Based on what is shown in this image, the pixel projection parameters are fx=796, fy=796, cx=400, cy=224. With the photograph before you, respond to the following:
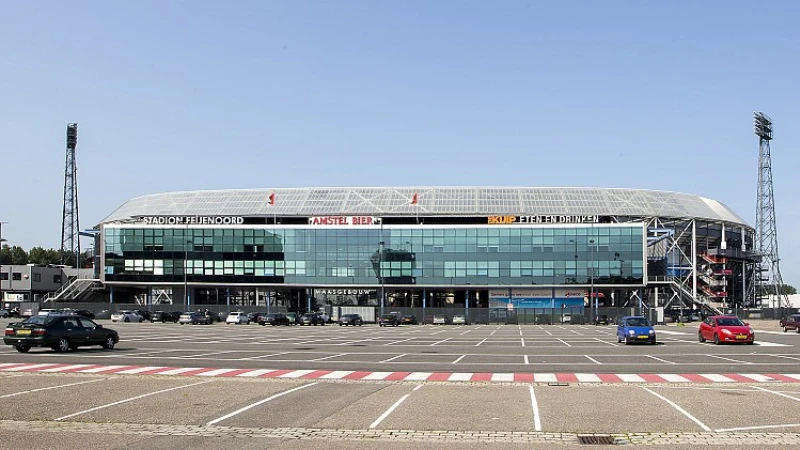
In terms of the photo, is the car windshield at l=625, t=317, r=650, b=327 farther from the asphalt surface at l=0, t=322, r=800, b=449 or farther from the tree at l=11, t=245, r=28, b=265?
the tree at l=11, t=245, r=28, b=265

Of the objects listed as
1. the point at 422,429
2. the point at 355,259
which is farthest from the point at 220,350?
the point at 355,259

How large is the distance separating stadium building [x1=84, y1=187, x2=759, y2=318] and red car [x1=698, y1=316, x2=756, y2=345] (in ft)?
206

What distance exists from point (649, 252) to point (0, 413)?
115554 millimetres

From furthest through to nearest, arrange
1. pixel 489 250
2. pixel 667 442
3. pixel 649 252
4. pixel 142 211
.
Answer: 1. pixel 142 211
2. pixel 649 252
3. pixel 489 250
4. pixel 667 442

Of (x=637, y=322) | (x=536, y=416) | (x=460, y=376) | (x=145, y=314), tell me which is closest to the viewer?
(x=536, y=416)

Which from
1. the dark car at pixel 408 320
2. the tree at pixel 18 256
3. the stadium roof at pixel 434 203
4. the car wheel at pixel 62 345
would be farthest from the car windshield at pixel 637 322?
the tree at pixel 18 256

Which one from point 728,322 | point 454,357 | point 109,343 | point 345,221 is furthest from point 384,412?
point 345,221

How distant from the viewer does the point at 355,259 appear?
4503 inches

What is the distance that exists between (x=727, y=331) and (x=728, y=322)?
1218 mm

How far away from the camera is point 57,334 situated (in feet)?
109

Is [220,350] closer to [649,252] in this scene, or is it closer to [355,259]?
[355,259]

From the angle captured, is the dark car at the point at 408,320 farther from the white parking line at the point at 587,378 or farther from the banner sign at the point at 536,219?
the white parking line at the point at 587,378

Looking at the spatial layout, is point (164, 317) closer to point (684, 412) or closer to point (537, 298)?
point (537, 298)

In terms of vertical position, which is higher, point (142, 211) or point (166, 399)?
point (142, 211)
